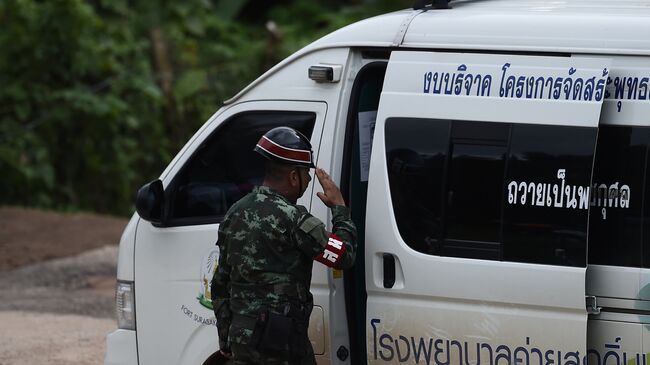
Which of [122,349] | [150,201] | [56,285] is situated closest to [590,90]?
[150,201]

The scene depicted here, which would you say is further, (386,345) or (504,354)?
(386,345)

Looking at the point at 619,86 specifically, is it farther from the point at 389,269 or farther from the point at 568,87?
the point at 389,269

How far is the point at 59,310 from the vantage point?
34.5ft

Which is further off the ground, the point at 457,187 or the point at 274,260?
the point at 457,187

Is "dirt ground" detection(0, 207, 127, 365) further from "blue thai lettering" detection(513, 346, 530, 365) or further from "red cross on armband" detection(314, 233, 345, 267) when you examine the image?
"blue thai lettering" detection(513, 346, 530, 365)

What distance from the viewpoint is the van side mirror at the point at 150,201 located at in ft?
18.6

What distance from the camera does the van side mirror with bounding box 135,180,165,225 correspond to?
5668 millimetres

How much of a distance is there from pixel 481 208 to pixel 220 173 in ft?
4.83

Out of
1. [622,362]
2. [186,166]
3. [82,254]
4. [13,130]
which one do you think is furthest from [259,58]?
[622,362]

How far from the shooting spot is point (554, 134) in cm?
491

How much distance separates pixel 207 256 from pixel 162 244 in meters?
0.30

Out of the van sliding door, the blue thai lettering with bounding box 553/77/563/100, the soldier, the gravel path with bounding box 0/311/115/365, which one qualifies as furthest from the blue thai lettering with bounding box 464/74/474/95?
the gravel path with bounding box 0/311/115/365

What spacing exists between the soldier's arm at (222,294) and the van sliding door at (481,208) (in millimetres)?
660

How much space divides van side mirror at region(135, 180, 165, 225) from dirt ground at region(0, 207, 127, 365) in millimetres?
2838
